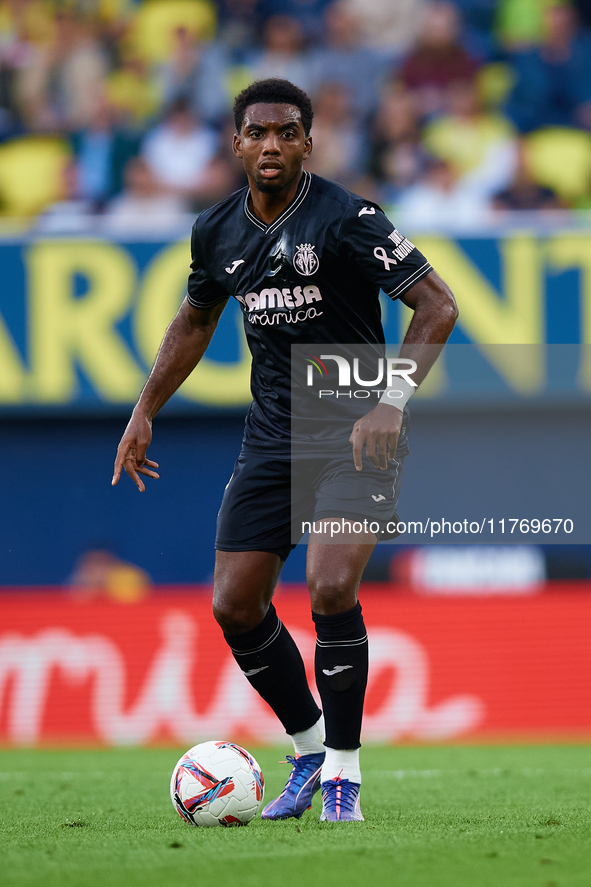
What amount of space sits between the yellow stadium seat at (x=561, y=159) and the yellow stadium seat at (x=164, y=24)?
3665mm

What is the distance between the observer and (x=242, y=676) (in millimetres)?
8258

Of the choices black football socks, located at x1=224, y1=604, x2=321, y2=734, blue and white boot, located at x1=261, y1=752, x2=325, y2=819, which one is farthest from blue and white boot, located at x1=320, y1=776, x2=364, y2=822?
black football socks, located at x1=224, y1=604, x2=321, y2=734

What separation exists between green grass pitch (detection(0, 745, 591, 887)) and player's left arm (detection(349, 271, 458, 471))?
1199 millimetres

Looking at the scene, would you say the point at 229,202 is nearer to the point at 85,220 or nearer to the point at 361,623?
the point at 361,623

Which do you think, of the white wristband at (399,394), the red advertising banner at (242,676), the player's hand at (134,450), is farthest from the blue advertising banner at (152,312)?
the white wristband at (399,394)

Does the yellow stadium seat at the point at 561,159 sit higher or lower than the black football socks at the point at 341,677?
higher

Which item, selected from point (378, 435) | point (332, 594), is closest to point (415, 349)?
point (378, 435)

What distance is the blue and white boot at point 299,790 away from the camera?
4.12m

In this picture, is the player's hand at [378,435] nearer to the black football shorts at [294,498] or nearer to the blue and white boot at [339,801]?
the black football shorts at [294,498]

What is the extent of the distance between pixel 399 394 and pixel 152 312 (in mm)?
6472

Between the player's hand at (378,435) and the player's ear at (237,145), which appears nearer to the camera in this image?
the player's hand at (378,435)

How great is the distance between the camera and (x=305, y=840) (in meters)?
3.41

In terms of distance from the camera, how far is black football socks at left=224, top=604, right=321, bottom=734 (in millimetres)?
4273

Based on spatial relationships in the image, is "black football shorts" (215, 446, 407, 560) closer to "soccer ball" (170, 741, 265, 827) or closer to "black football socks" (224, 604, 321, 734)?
"black football socks" (224, 604, 321, 734)
